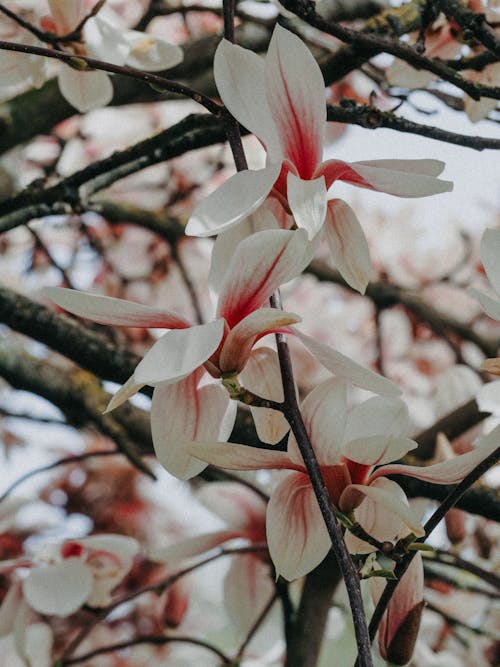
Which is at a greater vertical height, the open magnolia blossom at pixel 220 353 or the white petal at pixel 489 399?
the open magnolia blossom at pixel 220 353

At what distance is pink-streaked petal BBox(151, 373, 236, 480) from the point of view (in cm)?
55

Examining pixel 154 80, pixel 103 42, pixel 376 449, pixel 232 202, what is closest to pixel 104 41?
pixel 103 42

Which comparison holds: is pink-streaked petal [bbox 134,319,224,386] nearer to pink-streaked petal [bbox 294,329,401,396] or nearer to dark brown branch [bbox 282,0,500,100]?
pink-streaked petal [bbox 294,329,401,396]

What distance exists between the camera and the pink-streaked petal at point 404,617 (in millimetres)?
568

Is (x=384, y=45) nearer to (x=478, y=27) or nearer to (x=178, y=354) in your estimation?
(x=478, y=27)

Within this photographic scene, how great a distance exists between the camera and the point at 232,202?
524mm

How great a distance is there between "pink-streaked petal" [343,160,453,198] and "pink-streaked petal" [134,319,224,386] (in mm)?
143

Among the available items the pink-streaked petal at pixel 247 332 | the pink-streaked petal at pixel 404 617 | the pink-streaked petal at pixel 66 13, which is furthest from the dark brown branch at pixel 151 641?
the pink-streaked petal at pixel 66 13

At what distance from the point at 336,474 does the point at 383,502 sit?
0.05 meters

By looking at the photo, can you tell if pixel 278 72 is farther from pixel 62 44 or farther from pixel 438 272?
pixel 438 272

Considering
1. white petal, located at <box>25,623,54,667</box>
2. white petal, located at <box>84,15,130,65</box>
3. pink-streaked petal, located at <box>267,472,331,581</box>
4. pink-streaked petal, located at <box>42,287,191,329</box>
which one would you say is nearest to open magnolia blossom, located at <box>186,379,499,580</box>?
pink-streaked petal, located at <box>267,472,331,581</box>

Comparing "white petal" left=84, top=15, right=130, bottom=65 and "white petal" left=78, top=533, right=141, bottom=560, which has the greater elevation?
"white petal" left=84, top=15, right=130, bottom=65

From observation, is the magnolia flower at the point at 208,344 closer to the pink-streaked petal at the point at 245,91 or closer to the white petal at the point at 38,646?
the pink-streaked petal at the point at 245,91

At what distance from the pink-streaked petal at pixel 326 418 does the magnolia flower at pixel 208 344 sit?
22 mm
